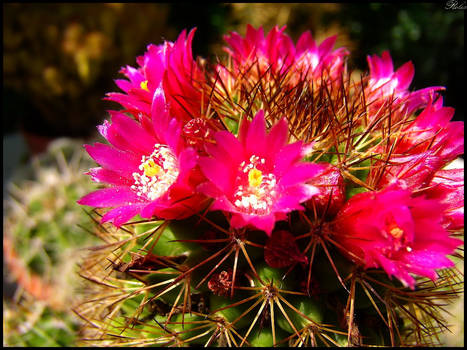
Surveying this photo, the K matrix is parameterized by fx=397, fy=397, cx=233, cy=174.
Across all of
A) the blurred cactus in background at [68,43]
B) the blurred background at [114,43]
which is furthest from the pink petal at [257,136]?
A: the blurred cactus in background at [68,43]

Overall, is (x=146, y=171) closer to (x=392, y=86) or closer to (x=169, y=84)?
(x=169, y=84)

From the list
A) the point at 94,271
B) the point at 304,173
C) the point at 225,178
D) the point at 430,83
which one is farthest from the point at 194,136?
the point at 430,83

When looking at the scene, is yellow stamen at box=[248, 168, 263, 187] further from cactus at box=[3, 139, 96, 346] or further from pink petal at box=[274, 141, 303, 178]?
cactus at box=[3, 139, 96, 346]

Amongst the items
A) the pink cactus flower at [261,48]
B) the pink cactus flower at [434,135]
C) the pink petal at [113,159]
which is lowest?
the pink petal at [113,159]

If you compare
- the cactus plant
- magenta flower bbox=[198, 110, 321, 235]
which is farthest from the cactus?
magenta flower bbox=[198, 110, 321, 235]

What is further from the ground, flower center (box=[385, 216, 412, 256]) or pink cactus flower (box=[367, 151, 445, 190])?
pink cactus flower (box=[367, 151, 445, 190])

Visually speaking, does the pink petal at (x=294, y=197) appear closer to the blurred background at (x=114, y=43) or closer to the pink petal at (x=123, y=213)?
the pink petal at (x=123, y=213)

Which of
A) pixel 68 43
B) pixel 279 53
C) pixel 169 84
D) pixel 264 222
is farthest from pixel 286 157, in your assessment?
pixel 68 43
